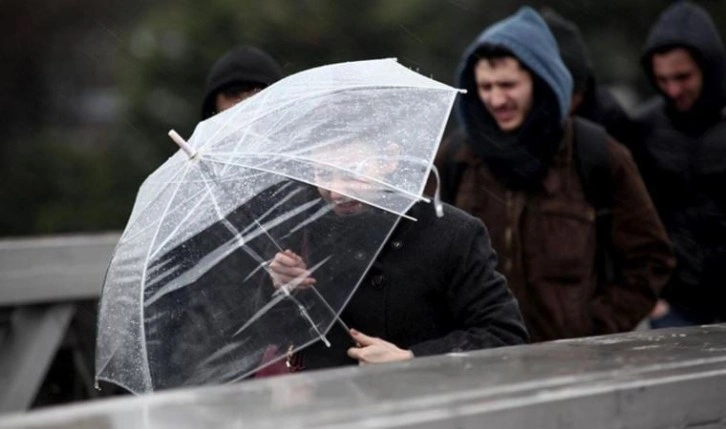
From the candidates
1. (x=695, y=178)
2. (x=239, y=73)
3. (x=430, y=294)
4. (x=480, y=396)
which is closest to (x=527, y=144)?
(x=239, y=73)

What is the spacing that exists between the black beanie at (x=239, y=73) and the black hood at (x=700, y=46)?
6.70ft

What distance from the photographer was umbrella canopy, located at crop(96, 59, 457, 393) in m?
4.39

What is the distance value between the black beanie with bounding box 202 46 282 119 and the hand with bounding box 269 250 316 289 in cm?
198

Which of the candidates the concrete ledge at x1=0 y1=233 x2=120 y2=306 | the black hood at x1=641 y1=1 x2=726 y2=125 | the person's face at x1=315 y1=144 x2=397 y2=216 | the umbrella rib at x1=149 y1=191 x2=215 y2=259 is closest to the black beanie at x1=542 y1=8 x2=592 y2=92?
the black hood at x1=641 y1=1 x2=726 y2=125

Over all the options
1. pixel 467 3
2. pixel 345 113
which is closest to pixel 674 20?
pixel 345 113

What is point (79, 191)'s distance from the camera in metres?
18.4

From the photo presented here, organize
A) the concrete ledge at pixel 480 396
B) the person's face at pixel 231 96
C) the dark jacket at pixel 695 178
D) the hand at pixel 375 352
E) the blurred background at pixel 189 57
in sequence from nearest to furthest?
the concrete ledge at pixel 480 396
the hand at pixel 375 352
the person's face at pixel 231 96
the dark jacket at pixel 695 178
the blurred background at pixel 189 57

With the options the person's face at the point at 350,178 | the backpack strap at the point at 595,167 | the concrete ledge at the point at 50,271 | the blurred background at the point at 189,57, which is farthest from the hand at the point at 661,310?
the blurred background at the point at 189,57

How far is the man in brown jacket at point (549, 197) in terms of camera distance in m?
6.16

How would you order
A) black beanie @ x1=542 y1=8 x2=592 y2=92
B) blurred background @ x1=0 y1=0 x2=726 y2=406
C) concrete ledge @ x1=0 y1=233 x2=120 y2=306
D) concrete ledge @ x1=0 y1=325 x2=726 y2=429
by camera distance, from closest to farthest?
1. concrete ledge @ x1=0 y1=325 x2=726 y2=429
2. concrete ledge @ x1=0 y1=233 x2=120 y2=306
3. black beanie @ x1=542 y1=8 x2=592 y2=92
4. blurred background @ x1=0 y1=0 x2=726 y2=406

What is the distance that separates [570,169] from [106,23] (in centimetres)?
1547

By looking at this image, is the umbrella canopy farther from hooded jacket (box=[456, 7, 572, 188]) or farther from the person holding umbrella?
hooded jacket (box=[456, 7, 572, 188])

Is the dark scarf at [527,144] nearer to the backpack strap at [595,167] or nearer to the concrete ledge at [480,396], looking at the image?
the backpack strap at [595,167]

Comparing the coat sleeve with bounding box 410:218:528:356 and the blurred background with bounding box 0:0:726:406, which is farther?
the blurred background with bounding box 0:0:726:406
